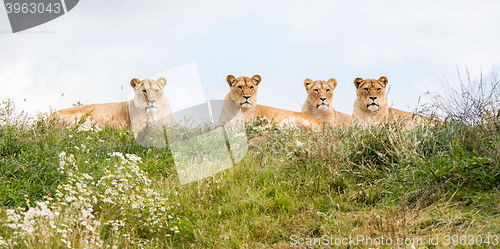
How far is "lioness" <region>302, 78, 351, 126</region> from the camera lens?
38.0ft

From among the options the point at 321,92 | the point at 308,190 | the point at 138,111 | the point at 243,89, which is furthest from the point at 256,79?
the point at 308,190

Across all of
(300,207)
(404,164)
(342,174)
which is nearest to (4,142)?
(300,207)

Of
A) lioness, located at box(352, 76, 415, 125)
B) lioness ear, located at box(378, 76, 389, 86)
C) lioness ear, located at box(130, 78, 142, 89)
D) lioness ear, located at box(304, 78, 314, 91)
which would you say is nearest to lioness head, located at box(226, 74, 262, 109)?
lioness ear, located at box(304, 78, 314, 91)

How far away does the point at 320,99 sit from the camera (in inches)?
455

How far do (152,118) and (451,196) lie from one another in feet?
25.1

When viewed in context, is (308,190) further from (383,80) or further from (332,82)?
(332,82)

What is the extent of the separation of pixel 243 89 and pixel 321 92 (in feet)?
7.40

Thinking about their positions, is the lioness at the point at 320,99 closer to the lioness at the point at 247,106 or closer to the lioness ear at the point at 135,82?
the lioness at the point at 247,106

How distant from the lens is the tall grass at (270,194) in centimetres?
458

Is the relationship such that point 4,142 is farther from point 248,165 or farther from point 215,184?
point 248,165

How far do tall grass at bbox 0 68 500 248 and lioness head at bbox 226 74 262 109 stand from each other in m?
3.53

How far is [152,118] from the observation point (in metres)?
10.8

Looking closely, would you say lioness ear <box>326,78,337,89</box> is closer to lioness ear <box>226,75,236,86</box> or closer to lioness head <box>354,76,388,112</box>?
lioness head <box>354,76,388,112</box>

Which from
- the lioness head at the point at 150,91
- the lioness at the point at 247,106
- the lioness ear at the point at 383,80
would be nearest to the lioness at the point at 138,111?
the lioness head at the point at 150,91
